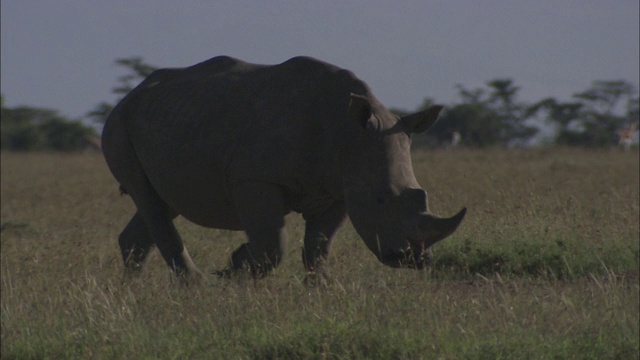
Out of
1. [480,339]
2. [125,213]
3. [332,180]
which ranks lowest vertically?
[125,213]

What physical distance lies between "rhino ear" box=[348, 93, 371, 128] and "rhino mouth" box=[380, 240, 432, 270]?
76 centimetres

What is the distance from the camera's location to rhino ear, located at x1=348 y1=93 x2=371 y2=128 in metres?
6.87

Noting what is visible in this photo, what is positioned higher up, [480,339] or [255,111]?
[255,111]

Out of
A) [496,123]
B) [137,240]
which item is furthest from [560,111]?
[137,240]

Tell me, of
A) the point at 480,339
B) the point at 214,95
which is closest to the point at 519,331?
the point at 480,339

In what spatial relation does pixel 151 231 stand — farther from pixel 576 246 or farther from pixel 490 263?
pixel 576 246

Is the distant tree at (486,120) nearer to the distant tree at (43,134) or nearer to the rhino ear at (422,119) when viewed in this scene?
the distant tree at (43,134)

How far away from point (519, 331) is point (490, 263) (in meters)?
2.51

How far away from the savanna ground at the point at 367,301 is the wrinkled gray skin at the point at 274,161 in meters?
0.30

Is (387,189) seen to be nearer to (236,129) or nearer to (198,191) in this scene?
(236,129)

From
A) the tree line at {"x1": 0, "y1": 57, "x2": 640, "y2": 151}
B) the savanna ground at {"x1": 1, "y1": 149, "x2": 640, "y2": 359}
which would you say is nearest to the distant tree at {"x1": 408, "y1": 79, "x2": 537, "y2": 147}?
the tree line at {"x1": 0, "y1": 57, "x2": 640, "y2": 151}

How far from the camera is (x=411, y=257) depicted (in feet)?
21.7

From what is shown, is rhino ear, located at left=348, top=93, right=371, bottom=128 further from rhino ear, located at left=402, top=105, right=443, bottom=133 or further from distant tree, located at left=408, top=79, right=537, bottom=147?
distant tree, located at left=408, top=79, right=537, bottom=147

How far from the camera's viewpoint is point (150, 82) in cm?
878
